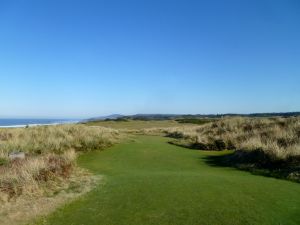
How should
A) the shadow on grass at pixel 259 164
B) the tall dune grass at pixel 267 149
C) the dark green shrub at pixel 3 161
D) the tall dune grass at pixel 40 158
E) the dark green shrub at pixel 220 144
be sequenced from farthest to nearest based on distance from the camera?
1. the dark green shrub at pixel 220 144
2. the tall dune grass at pixel 267 149
3. the dark green shrub at pixel 3 161
4. the shadow on grass at pixel 259 164
5. the tall dune grass at pixel 40 158

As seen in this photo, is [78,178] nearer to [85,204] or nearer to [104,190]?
[104,190]

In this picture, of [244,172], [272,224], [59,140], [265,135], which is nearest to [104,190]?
[272,224]

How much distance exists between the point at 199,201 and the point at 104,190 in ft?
10.3

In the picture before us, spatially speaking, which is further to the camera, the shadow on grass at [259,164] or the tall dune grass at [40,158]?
the shadow on grass at [259,164]

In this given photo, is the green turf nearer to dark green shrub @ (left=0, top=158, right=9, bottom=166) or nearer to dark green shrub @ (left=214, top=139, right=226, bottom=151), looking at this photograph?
dark green shrub @ (left=0, top=158, right=9, bottom=166)

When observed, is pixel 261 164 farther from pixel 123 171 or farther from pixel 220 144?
pixel 220 144

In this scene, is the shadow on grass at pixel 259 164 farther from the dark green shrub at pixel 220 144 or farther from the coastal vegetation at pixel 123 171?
the dark green shrub at pixel 220 144

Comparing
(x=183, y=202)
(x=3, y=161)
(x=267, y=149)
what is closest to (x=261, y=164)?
(x=267, y=149)

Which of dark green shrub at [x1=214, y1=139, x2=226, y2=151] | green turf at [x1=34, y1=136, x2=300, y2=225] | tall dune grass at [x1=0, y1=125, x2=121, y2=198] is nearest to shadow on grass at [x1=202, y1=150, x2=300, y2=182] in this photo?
green turf at [x1=34, y1=136, x2=300, y2=225]

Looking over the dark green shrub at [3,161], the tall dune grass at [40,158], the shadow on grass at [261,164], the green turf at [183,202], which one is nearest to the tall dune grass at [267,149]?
the shadow on grass at [261,164]

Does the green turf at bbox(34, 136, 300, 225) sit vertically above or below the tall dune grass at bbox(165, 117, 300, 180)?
below

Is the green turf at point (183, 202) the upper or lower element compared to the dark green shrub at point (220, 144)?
lower

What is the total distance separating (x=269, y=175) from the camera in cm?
1323

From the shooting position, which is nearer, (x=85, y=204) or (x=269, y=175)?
(x=85, y=204)
